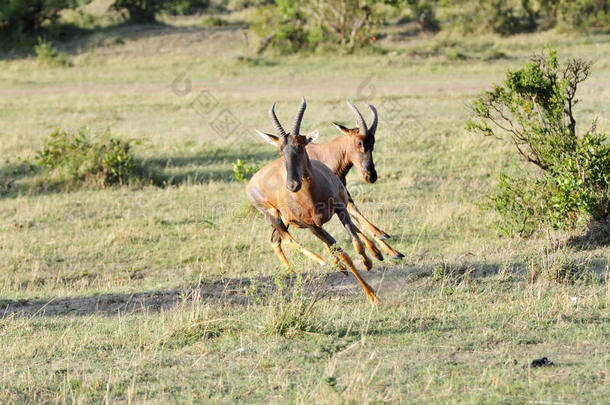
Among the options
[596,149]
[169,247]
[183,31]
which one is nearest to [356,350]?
[596,149]

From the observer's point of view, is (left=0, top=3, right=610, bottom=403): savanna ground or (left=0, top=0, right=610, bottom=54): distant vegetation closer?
(left=0, top=3, right=610, bottom=403): savanna ground

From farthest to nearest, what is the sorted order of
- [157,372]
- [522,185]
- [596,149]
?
[522,185] < [596,149] < [157,372]

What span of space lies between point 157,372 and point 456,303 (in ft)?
9.58

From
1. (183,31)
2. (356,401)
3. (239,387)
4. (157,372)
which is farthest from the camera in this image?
(183,31)

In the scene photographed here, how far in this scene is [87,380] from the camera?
5.85 meters

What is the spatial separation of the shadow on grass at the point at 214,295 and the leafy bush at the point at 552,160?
1.81m

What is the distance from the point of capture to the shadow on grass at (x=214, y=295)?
8.21 metres

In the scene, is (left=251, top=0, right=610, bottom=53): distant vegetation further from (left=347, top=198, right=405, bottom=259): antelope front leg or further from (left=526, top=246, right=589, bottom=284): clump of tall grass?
(left=526, top=246, right=589, bottom=284): clump of tall grass

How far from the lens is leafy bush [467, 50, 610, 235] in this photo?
978 centimetres

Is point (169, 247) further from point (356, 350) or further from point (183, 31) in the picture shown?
point (183, 31)

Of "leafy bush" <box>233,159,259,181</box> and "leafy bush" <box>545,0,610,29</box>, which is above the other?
"leafy bush" <box>233,159,259,181</box>

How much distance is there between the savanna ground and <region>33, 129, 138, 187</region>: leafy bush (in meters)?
0.41

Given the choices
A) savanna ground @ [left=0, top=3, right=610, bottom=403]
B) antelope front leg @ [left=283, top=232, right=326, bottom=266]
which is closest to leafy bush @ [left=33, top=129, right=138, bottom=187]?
savanna ground @ [left=0, top=3, right=610, bottom=403]

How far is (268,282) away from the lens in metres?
8.95
